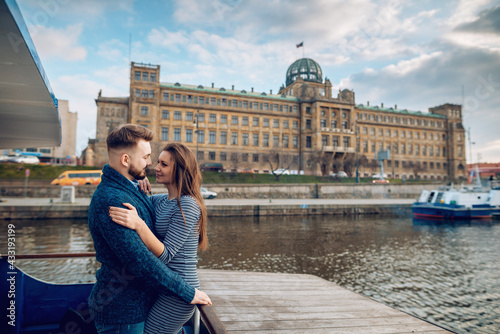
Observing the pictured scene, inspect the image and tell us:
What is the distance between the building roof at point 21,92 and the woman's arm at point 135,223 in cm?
119

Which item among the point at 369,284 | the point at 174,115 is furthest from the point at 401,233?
the point at 174,115

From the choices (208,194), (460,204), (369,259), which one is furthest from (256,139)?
(369,259)

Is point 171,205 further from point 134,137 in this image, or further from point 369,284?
point 369,284

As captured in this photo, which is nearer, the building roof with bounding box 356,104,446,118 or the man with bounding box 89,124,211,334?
the man with bounding box 89,124,211,334

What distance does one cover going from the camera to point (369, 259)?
38.6ft

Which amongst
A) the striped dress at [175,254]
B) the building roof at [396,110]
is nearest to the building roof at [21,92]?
the striped dress at [175,254]

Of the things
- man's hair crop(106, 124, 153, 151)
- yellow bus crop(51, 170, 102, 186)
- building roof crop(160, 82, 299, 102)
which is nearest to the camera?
man's hair crop(106, 124, 153, 151)

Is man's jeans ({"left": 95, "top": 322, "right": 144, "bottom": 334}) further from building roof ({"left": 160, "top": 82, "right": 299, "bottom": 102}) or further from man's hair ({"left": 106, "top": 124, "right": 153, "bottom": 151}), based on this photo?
building roof ({"left": 160, "top": 82, "right": 299, "bottom": 102})

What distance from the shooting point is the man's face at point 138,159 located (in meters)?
2.11

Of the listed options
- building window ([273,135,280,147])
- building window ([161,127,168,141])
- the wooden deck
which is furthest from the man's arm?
building window ([273,135,280,147])

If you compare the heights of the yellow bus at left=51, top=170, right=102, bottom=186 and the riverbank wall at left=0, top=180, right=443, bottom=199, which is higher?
the yellow bus at left=51, top=170, right=102, bottom=186

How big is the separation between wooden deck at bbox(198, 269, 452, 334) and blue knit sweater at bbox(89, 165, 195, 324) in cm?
220

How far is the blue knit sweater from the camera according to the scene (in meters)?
1.81

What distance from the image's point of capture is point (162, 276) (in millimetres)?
1884
